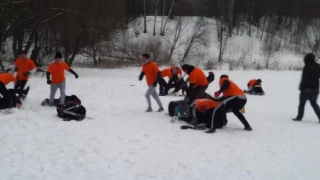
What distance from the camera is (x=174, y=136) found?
7273 millimetres

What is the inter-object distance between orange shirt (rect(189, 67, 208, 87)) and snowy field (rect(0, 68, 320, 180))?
1.30 m

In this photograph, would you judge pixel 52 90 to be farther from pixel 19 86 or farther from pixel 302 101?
pixel 302 101

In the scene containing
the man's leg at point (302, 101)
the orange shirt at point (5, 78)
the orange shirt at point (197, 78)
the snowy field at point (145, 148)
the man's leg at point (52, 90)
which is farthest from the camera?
the man's leg at point (52, 90)

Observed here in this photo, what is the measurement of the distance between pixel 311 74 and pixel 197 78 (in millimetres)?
3312

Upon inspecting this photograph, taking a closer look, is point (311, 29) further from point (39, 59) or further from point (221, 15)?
point (39, 59)

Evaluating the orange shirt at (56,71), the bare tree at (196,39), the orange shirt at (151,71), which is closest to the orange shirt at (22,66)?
the orange shirt at (56,71)

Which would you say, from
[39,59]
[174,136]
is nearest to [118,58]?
[39,59]

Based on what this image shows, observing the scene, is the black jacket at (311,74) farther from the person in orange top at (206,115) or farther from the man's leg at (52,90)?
the man's leg at (52,90)

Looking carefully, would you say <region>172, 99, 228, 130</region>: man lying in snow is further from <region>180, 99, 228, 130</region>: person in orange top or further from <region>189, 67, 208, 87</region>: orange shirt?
<region>189, 67, 208, 87</region>: orange shirt

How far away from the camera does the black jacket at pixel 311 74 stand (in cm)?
920

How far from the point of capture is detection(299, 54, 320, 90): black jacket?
9203 millimetres

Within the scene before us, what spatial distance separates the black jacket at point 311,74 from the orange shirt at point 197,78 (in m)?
2.91

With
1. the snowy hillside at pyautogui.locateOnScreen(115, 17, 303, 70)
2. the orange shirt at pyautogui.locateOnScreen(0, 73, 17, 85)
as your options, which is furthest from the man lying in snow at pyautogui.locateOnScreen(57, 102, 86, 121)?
the snowy hillside at pyautogui.locateOnScreen(115, 17, 303, 70)

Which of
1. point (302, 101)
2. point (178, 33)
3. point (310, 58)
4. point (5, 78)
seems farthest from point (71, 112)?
point (178, 33)
